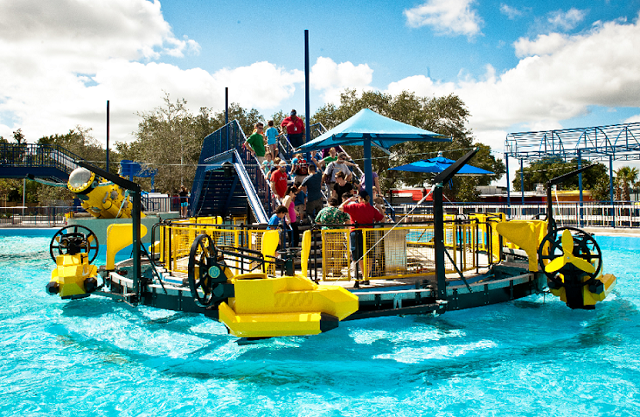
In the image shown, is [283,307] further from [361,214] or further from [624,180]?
[624,180]

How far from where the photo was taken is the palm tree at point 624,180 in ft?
127

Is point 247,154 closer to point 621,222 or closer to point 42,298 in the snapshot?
point 42,298

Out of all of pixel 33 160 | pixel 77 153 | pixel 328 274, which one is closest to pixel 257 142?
pixel 328 274

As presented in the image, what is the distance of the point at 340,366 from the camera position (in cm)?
617

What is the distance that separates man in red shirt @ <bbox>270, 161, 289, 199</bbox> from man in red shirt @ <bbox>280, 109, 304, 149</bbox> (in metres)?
4.86

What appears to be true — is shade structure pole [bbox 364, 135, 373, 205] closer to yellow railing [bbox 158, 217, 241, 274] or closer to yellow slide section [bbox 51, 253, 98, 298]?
yellow railing [bbox 158, 217, 241, 274]

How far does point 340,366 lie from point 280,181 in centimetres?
699

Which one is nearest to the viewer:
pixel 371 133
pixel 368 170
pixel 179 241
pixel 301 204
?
pixel 371 133

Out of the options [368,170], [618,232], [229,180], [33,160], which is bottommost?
[618,232]

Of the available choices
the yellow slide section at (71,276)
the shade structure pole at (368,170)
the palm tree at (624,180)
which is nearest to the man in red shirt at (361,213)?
the shade structure pole at (368,170)

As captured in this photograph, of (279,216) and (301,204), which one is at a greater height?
(301,204)

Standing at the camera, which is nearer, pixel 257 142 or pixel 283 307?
pixel 283 307

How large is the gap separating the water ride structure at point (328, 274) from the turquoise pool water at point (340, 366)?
0.53 metres

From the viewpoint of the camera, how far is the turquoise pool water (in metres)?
5.05
